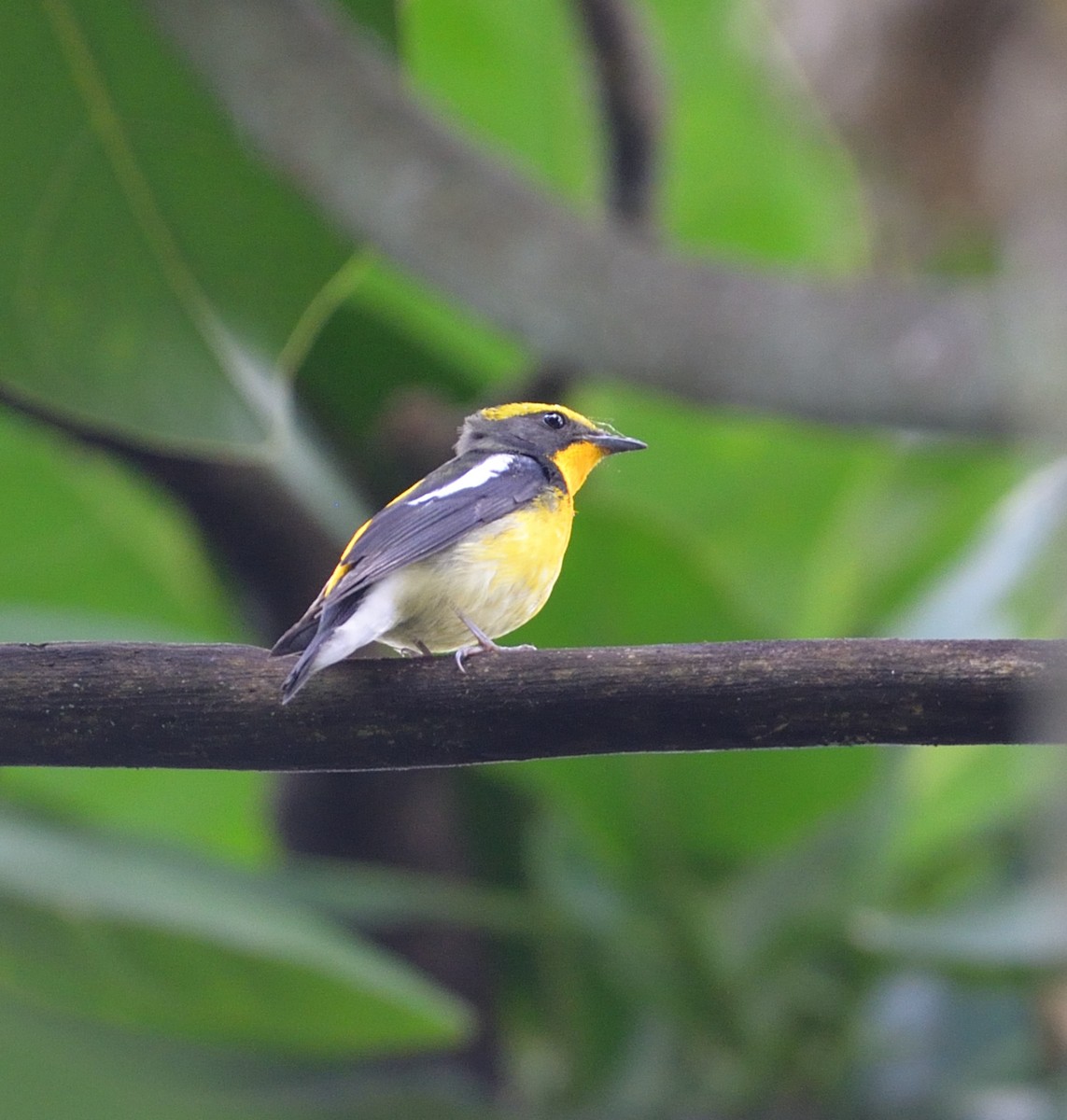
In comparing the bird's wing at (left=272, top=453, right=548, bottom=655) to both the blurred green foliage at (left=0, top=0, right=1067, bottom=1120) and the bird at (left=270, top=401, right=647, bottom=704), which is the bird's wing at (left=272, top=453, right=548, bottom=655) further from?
the blurred green foliage at (left=0, top=0, right=1067, bottom=1120)

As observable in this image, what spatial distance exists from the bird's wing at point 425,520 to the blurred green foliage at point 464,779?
134 millimetres

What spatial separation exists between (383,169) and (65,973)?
4.60 ft

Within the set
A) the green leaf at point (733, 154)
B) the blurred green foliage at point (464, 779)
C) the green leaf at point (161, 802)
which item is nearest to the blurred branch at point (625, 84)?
the blurred green foliage at point (464, 779)

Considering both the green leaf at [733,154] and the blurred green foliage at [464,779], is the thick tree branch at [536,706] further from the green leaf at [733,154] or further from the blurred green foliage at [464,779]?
the green leaf at [733,154]

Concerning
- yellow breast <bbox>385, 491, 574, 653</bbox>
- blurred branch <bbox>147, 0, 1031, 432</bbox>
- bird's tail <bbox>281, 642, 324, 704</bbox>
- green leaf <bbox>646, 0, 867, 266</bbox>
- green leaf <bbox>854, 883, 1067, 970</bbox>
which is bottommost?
bird's tail <bbox>281, 642, 324, 704</bbox>

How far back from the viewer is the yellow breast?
1.23 m

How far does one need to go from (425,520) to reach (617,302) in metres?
1.49

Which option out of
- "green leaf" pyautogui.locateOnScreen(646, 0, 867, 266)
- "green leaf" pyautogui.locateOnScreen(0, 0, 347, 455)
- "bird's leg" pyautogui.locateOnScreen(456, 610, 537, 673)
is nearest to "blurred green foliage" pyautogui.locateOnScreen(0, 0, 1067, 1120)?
"green leaf" pyautogui.locateOnScreen(0, 0, 347, 455)

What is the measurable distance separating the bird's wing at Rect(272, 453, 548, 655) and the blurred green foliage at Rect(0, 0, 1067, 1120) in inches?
5.3

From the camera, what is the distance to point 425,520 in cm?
126

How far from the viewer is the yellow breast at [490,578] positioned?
1.23 metres

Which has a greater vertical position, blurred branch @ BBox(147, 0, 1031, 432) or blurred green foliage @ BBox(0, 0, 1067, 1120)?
blurred branch @ BBox(147, 0, 1031, 432)

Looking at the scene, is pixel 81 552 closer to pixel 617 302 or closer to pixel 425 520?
pixel 617 302

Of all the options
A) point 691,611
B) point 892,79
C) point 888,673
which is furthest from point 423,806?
point 892,79
